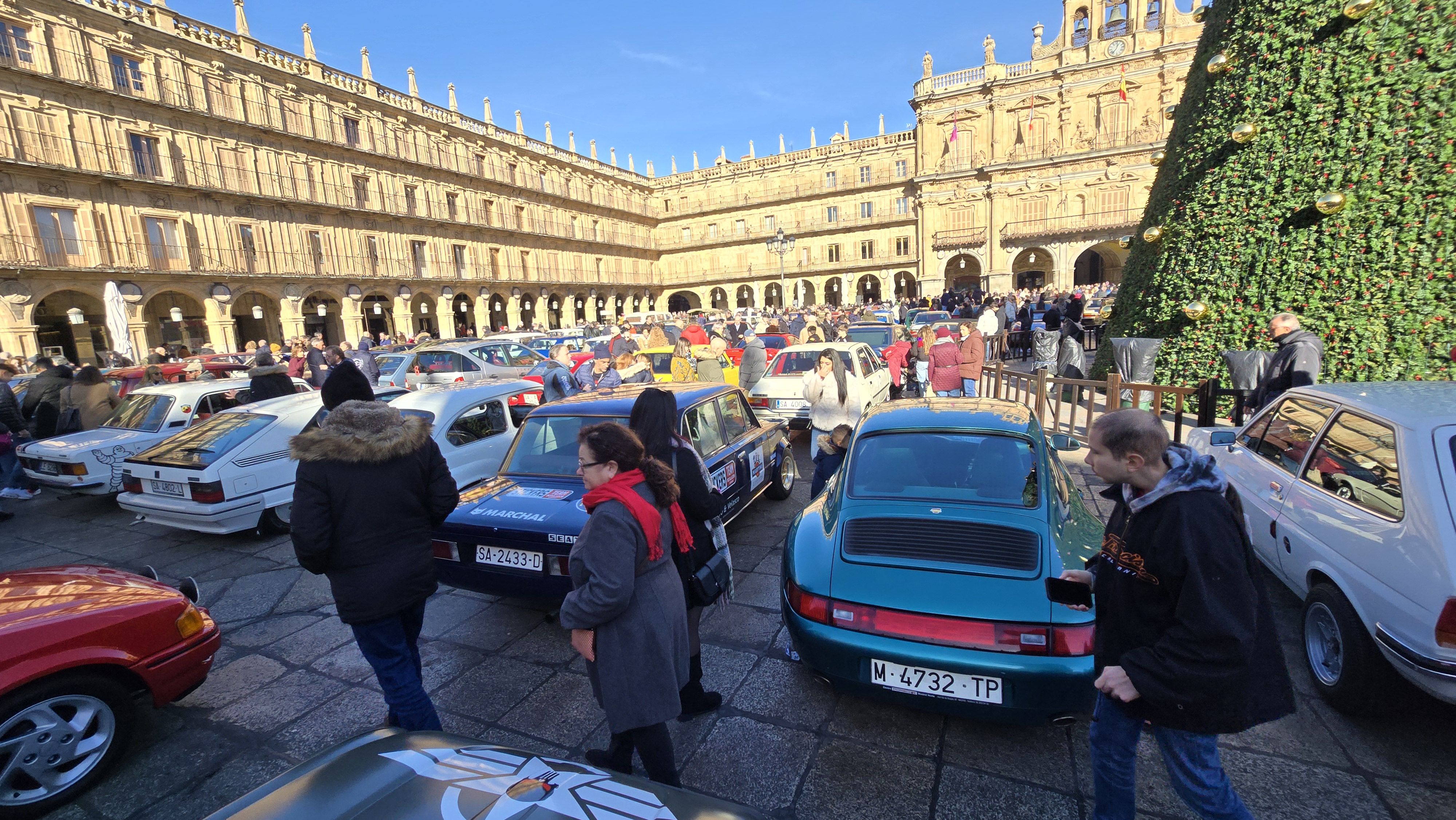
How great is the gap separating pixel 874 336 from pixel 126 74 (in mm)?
28756

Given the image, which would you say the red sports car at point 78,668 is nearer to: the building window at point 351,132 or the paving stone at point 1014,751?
the paving stone at point 1014,751

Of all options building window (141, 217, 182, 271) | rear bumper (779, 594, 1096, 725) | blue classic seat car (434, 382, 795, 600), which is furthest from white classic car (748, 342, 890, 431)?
building window (141, 217, 182, 271)

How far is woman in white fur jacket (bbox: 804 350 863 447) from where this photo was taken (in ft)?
18.8

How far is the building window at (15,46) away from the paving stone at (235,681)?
89.4ft

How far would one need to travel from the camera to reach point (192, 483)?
526cm

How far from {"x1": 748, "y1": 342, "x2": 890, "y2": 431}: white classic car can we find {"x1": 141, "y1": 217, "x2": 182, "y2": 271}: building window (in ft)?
85.4

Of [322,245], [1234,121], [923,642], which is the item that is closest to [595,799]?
[923,642]

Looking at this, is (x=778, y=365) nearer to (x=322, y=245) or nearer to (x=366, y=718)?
(x=366, y=718)

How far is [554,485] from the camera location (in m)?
4.13

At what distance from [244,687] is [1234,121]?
10.7m

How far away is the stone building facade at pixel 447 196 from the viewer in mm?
20531

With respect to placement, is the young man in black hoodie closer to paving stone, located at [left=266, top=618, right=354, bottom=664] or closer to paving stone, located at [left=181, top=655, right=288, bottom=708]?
paving stone, located at [left=266, top=618, right=354, bottom=664]

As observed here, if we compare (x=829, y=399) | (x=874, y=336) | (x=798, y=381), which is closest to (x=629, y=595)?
(x=829, y=399)

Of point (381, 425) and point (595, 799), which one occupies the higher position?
point (381, 425)
